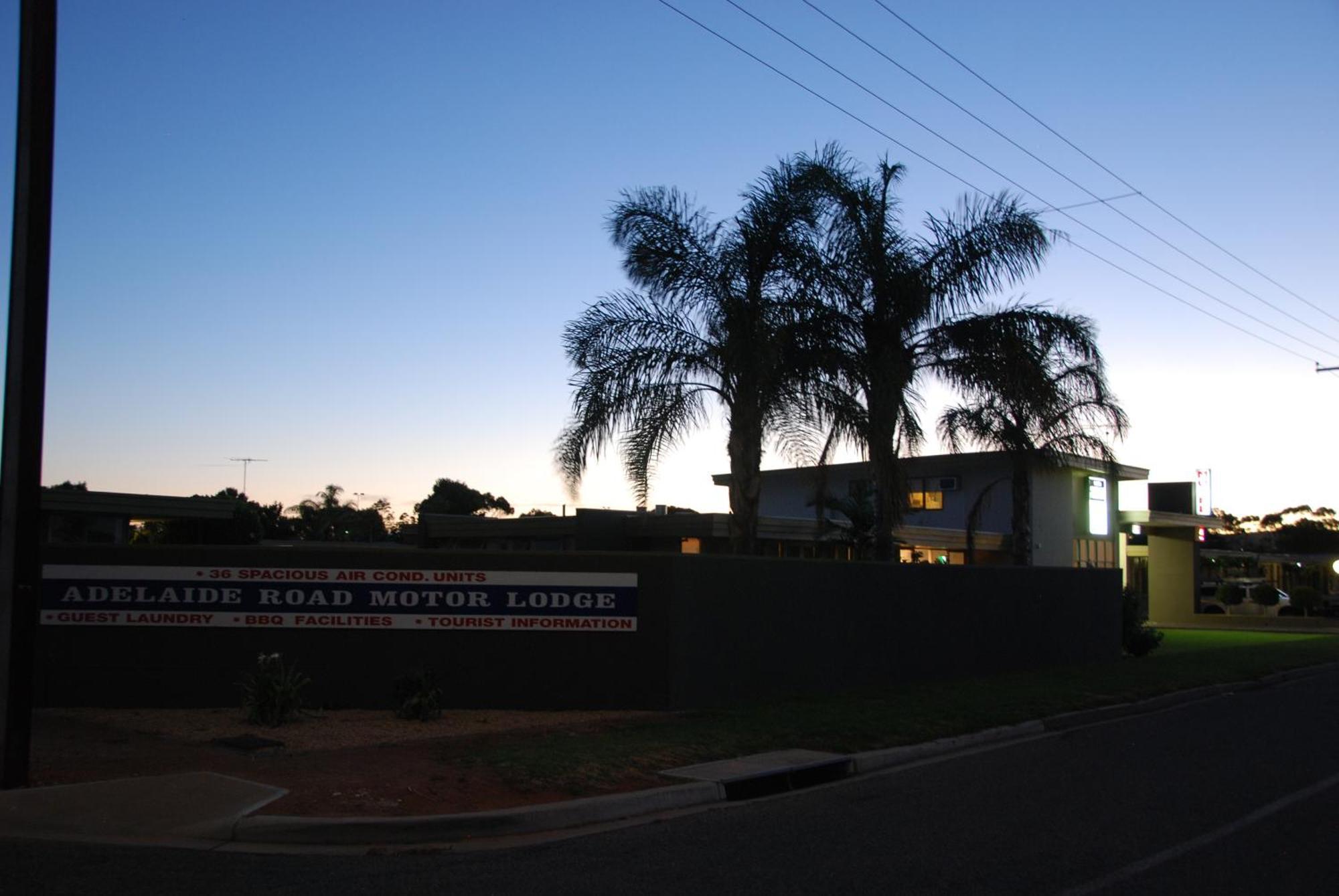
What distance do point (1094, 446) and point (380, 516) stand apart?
206ft

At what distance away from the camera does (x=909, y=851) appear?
799 centimetres

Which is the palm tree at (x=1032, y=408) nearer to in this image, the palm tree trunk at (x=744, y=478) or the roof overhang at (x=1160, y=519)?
the palm tree trunk at (x=744, y=478)

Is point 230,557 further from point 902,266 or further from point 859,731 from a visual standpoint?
point 902,266

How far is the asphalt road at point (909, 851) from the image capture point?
7.07m

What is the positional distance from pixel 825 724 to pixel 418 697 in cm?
467

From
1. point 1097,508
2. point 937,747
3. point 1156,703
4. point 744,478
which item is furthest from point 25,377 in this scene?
point 1097,508

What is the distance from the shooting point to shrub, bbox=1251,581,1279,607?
50750 mm

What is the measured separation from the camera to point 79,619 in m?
13.5

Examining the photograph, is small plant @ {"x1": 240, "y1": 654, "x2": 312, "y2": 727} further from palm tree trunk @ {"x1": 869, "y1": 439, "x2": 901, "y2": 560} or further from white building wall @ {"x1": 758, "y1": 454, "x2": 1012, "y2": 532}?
white building wall @ {"x1": 758, "y1": 454, "x2": 1012, "y2": 532}

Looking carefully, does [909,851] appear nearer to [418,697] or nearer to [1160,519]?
[418,697]

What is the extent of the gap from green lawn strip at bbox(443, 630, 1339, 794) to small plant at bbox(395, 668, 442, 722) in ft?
4.60

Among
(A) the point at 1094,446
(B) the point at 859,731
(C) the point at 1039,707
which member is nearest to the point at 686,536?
(A) the point at 1094,446

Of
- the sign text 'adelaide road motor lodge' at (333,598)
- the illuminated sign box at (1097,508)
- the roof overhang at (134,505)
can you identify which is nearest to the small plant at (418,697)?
the sign text 'adelaide road motor lodge' at (333,598)

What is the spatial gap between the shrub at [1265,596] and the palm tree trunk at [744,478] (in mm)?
41859
